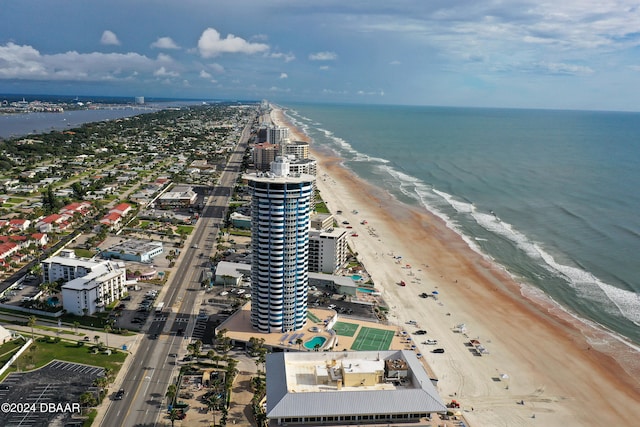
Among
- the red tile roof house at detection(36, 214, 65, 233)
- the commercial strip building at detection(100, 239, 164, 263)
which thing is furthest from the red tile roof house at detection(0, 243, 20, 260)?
the commercial strip building at detection(100, 239, 164, 263)

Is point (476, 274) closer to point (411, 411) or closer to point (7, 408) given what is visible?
point (411, 411)

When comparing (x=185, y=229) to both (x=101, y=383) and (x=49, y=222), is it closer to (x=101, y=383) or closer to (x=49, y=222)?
(x=49, y=222)

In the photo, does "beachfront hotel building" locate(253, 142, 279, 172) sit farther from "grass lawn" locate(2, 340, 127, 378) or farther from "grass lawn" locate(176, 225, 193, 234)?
"grass lawn" locate(2, 340, 127, 378)

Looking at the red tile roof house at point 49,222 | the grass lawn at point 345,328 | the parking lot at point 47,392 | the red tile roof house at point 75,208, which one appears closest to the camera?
the parking lot at point 47,392

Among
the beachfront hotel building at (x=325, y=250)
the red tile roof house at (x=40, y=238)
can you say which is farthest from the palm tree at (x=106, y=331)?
the red tile roof house at (x=40, y=238)

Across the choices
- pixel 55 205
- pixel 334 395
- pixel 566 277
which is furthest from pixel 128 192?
pixel 334 395

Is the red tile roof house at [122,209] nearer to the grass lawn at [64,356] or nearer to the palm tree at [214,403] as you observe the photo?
the grass lawn at [64,356]
